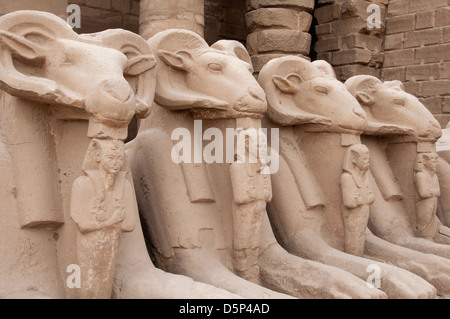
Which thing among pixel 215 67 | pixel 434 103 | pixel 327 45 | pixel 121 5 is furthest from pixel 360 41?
pixel 215 67

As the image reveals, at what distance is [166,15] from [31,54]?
421 centimetres

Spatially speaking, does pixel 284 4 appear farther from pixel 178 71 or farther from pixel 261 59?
pixel 178 71

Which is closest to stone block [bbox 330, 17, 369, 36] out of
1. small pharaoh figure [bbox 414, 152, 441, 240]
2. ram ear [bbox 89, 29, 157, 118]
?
small pharaoh figure [bbox 414, 152, 441, 240]

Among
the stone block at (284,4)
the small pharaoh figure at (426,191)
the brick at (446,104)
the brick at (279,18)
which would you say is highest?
the stone block at (284,4)

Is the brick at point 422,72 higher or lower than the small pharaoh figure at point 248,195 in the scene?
higher

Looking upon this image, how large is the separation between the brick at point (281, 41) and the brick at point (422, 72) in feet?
5.06

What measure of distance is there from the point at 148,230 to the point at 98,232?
804mm

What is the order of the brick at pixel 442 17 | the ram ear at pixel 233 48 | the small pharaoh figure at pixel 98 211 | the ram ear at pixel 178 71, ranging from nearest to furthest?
the small pharaoh figure at pixel 98 211 < the ram ear at pixel 178 71 < the ram ear at pixel 233 48 < the brick at pixel 442 17

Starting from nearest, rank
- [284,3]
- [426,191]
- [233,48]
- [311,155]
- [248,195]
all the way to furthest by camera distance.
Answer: [248,195] < [233,48] < [311,155] < [426,191] < [284,3]

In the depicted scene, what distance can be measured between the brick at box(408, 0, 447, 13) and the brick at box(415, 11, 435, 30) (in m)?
0.06

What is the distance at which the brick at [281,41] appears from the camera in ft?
25.3

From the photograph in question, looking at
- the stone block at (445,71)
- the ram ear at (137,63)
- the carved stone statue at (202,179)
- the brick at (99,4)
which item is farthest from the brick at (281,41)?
the ram ear at (137,63)

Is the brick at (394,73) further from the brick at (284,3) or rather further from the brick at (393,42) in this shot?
the brick at (284,3)

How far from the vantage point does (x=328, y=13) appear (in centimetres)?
869
